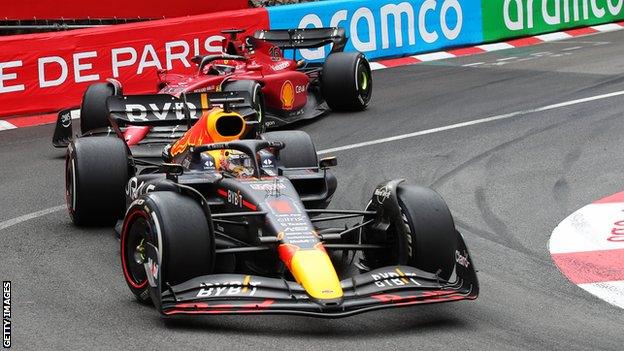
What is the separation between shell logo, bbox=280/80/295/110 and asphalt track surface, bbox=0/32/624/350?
40cm

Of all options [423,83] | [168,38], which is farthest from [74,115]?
[423,83]

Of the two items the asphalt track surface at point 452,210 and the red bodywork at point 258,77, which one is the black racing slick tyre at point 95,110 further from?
the red bodywork at point 258,77

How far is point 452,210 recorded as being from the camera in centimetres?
1101

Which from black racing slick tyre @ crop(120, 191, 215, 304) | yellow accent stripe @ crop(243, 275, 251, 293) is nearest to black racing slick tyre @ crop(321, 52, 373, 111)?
black racing slick tyre @ crop(120, 191, 215, 304)

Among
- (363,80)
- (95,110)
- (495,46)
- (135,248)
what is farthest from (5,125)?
(495,46)

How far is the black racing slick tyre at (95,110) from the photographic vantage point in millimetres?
13852

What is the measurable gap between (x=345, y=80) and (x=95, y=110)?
3753 millimetres

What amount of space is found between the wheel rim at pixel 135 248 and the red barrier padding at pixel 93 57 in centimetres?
883

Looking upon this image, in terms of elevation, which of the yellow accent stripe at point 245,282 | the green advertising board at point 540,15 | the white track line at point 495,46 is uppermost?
the yellow accent stripe at point 245,282

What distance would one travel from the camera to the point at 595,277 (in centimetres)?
884

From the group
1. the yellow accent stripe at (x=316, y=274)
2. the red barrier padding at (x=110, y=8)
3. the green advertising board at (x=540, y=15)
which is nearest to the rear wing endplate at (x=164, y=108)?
the yellow accent stripe at (x=316, y=274)

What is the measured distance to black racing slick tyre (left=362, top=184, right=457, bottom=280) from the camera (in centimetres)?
808

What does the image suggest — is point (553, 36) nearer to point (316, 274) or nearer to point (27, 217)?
point (27, 217)

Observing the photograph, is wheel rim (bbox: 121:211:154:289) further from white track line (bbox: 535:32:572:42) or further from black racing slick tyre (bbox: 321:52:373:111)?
white track line (bbox: 535:32:572:42)
